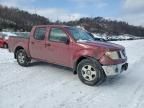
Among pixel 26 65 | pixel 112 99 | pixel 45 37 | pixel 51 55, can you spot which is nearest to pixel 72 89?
pixel 112 99

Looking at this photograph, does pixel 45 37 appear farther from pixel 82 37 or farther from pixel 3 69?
pixel 3 69

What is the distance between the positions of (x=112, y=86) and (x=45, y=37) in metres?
2.89

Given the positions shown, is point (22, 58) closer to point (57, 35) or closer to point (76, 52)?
point (57, 35)

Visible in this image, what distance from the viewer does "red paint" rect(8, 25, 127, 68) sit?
6.27m

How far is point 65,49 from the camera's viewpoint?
691 centimetres

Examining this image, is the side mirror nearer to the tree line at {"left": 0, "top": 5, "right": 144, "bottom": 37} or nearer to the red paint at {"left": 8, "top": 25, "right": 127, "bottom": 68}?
the red paint at {"left": 8, "top": 25, "right": 127, "bottom": 68}

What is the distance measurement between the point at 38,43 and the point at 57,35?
897mm

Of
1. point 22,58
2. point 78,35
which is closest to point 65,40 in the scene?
point 78,35

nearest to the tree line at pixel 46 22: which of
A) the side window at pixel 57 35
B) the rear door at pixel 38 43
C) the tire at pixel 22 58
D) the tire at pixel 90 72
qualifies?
the tire at pixel 22 58

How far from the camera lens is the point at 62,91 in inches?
231

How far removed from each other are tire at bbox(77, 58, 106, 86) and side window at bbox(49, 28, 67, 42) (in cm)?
111

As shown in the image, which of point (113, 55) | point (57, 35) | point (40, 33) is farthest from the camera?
point (40, 33)

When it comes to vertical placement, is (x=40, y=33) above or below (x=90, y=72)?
above

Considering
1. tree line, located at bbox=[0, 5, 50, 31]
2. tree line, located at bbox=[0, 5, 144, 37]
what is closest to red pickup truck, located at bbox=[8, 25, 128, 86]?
tree line, located at bbox=[0, 5, 144, 37]
